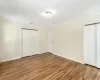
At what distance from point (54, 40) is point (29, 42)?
6.14 feet

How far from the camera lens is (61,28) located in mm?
4980

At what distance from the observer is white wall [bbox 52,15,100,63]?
3.64 m

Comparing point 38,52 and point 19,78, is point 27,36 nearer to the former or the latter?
point 38,52

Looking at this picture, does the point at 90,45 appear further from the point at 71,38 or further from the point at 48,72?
the point at 48,72

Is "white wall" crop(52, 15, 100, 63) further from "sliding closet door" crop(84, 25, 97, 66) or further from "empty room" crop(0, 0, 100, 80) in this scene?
"sliding closet door" crop(84, 25, 97, 66)

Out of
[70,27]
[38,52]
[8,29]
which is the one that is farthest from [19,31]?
[70,27]

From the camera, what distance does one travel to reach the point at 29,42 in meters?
5.11

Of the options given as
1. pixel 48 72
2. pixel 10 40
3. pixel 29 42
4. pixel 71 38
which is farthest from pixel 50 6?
pixel 29 42

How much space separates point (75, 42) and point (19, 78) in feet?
10.1

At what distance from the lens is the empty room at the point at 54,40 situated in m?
2.38

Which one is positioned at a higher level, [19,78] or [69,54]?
[69,54]

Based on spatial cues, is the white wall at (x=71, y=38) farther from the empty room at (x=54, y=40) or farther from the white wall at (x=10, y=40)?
the white wall at (x=10, y=40)

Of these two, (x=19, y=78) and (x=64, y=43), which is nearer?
(x=19, y=78)

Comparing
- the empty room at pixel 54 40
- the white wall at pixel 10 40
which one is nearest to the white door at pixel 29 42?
the empty room at pixel 54 40
